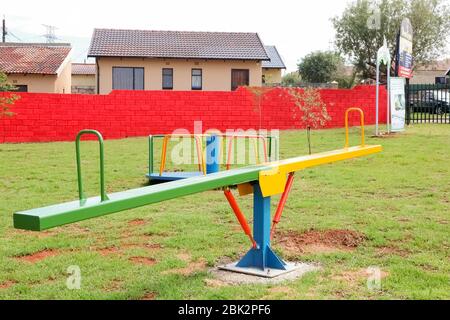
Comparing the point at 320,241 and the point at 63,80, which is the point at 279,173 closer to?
the point at 320,241

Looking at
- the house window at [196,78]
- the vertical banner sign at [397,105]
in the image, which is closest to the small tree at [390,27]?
the house window at [196,78]

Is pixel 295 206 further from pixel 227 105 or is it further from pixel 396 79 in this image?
pixel 227 105

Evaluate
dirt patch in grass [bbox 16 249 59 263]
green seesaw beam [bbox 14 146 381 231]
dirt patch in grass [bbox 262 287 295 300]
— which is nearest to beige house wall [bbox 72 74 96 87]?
dirt patch in grass [bbox 16 249 59 263]

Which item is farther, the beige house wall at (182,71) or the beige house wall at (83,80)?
the beige house wall at (83,80)

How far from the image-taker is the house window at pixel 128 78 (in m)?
30.1

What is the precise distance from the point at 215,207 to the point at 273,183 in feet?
9.49

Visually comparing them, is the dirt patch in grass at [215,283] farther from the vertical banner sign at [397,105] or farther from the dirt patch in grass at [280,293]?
the vertical banner sign at [397,105]

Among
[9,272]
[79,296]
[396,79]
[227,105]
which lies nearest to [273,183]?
[79,296]

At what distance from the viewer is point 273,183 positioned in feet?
15.8

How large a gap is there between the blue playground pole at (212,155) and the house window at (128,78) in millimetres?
20804

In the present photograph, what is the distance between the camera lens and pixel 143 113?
1914 cm

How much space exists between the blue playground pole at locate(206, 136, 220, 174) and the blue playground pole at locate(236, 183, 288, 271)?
16.3 ft

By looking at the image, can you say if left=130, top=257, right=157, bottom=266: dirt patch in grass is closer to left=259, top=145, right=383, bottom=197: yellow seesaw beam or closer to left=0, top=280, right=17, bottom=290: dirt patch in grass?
left=0, top=280, right=17, bottom=290: dirt patch in grass

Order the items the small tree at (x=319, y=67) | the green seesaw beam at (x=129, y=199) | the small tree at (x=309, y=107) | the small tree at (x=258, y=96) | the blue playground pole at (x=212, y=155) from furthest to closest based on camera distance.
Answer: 1. the small tree at (x=319, y=67)
2. the small tree at (x=258, y=96)
3. the small tree at (x=309, y=107)
4. the blue playground pole at (x=212, y=155)
5. the green seesaw beam at (x=129, y=199)
